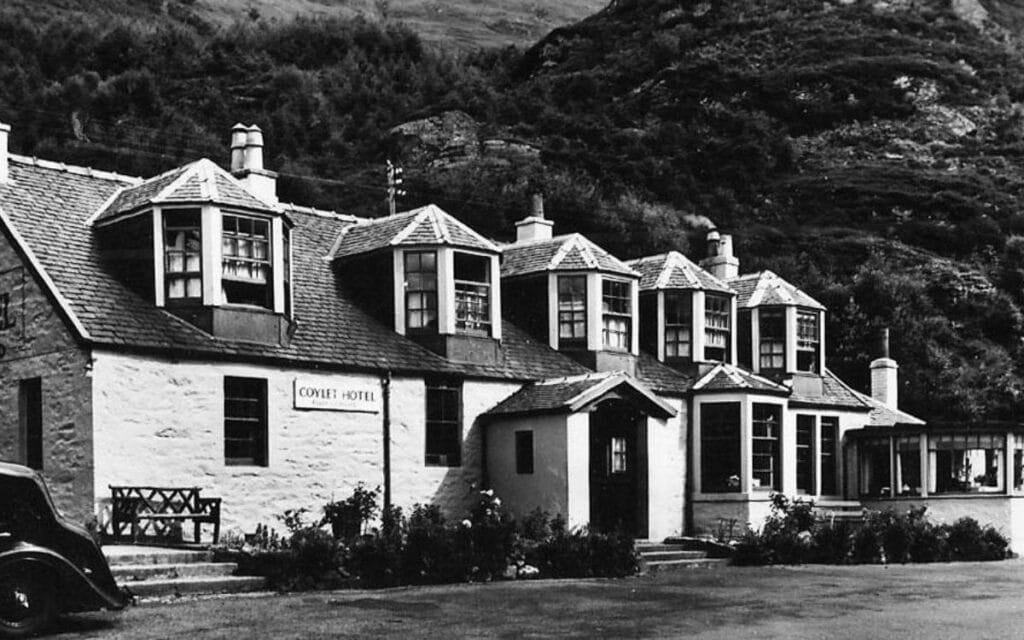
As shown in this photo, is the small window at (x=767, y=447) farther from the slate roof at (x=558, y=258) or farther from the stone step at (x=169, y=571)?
the stone step at (x=169, y=571)

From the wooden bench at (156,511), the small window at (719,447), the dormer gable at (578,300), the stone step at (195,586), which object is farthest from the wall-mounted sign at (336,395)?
the small window at (719,447)

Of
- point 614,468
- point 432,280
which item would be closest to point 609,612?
point 614,468

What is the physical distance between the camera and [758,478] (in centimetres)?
3212

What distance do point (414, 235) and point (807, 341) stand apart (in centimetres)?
1301

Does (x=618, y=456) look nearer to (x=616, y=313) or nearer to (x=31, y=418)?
(x=616, y=313)

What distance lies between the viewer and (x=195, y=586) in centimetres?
1894

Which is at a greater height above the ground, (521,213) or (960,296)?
(521,213)

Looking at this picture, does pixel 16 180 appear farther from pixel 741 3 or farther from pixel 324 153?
pixel 741 3

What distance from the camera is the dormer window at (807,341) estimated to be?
36.7 metres

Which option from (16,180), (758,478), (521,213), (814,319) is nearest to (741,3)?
(521,213)

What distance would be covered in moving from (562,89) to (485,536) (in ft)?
230

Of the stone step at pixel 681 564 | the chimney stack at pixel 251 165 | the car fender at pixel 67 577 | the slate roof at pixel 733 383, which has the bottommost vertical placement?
the stone step at pixel 681 564

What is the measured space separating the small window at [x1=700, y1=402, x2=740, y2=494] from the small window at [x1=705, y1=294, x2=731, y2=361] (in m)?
2.30

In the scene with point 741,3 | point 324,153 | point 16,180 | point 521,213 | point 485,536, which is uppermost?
point 741,3
